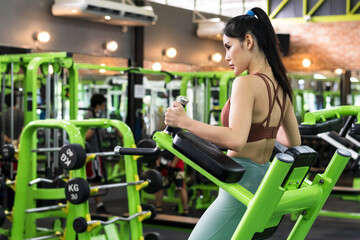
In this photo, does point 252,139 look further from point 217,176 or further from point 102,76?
point 102,76

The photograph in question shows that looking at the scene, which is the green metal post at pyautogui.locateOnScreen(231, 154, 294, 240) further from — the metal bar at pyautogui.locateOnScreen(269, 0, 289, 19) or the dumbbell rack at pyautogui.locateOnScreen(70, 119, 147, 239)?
the dumbbell rack at pyautogui.locateOnScreen(70, 119, 147, 239)

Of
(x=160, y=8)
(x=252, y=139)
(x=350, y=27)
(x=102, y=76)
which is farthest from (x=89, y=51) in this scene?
(x=252, y=139)

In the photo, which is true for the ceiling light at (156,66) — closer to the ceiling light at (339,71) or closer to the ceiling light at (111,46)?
the ceiling light at (111,46)

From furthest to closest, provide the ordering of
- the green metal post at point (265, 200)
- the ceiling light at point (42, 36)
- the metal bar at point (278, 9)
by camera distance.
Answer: the ceiling light at point (42, 36)
the metal bar at point (278, 9)
the green metal post at point (265, 200)

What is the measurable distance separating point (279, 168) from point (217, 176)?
193mm

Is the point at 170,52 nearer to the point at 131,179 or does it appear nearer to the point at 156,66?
the point at 156,66

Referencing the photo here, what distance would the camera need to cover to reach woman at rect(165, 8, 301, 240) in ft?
6.81

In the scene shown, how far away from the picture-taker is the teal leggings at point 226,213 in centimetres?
212

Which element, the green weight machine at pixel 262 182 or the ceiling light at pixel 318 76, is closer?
the green weight machine at pixel 262 182

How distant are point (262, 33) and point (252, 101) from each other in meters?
0.28

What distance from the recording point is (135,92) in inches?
347

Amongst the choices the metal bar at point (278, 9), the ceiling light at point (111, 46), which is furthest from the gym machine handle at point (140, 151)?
the ceiling light at point (111, 46)

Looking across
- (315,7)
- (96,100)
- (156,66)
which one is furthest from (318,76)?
(315,7)

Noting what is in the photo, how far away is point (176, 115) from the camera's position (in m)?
1.97
